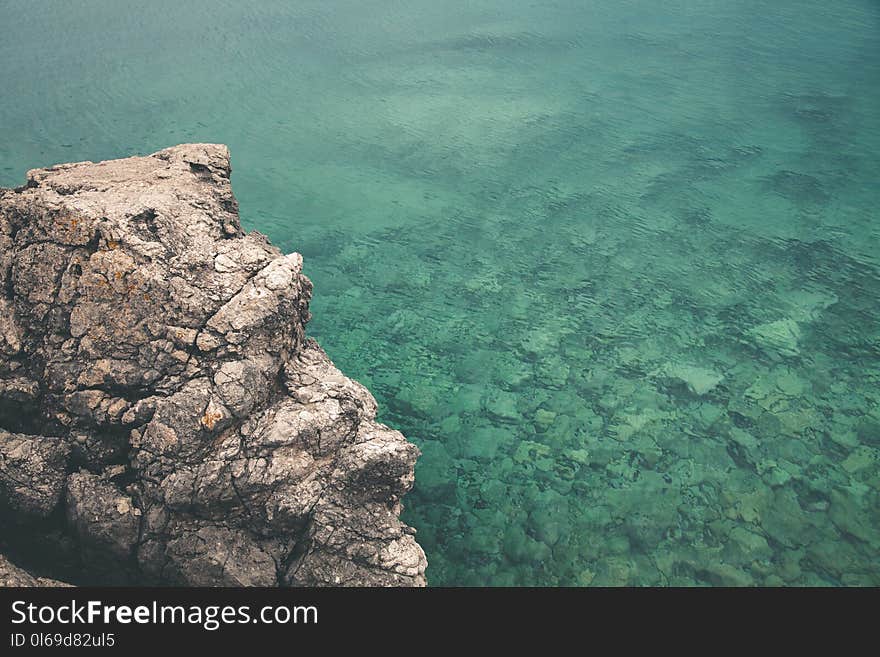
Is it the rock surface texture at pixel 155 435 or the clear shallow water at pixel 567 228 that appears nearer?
the rock surface texture at pixel 155 435

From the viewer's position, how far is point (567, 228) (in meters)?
12.0

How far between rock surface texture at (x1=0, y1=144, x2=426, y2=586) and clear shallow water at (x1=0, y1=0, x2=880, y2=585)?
1805mm

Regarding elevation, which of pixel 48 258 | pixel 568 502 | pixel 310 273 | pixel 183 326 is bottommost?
pixel 568 502

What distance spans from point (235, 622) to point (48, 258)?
10.8ft

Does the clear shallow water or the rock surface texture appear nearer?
the rock surface texture

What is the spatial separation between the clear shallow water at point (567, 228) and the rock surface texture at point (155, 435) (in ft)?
5.92

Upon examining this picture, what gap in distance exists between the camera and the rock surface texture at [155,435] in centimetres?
505

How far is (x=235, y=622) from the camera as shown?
13.1 feet

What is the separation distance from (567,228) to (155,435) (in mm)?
8853

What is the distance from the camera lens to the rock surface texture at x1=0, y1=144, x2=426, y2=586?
199 inches

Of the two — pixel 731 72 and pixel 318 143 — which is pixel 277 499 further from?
pixel 731 72

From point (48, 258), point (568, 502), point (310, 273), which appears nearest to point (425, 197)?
point (310, 273)

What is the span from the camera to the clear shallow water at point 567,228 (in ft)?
23.4

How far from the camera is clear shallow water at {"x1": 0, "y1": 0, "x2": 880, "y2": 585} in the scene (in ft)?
23.4
